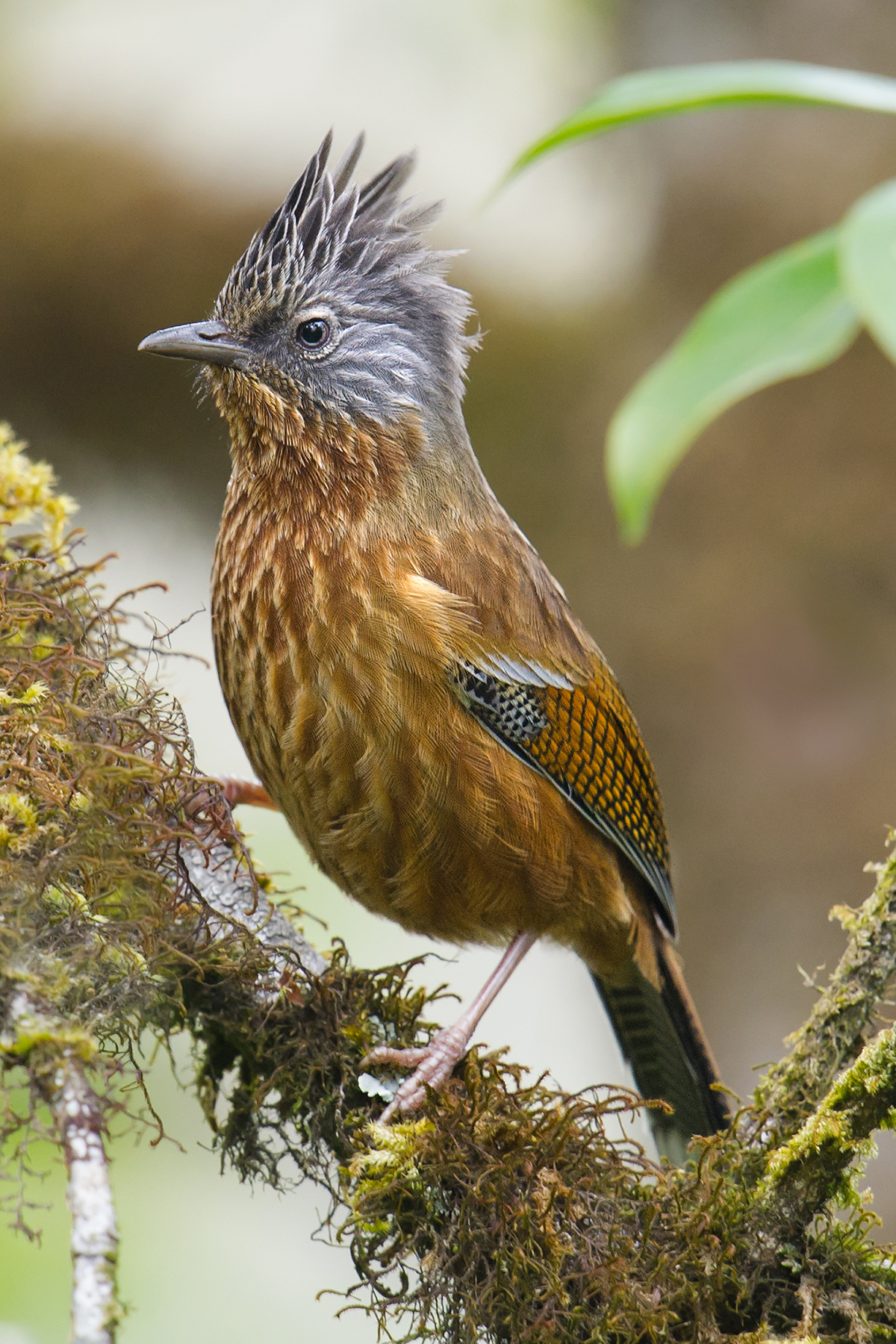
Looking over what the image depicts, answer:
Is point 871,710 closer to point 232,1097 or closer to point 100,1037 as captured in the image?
point 232,1097

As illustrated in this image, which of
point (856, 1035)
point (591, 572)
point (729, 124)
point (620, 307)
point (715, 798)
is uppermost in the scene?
point (729, 124)

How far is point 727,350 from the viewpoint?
71 cm

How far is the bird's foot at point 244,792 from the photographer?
10.6 feet

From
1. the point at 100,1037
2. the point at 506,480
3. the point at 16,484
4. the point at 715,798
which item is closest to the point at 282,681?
the point at 16,484

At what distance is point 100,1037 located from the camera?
1.92 metres

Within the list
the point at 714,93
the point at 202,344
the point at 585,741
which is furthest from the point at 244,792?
the point at 714,93

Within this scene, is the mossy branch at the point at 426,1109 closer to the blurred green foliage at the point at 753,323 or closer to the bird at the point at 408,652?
the bird at the point at 408,652

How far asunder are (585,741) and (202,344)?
1387mm

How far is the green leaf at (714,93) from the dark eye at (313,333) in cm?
227

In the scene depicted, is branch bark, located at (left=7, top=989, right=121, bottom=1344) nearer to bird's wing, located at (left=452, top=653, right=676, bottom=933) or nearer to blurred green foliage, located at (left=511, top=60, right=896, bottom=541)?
blurred green foliage, located at (left=511, top=60, right=896, bottom=541)

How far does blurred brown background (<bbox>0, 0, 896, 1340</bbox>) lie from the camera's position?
5191mm

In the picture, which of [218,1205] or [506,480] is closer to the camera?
[218,1205]

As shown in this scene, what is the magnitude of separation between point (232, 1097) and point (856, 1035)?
50.3 inches

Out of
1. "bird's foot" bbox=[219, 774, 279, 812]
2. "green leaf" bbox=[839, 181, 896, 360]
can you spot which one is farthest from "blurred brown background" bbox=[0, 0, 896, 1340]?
"green leaf" bbox=[839, 181, 896, 360]
